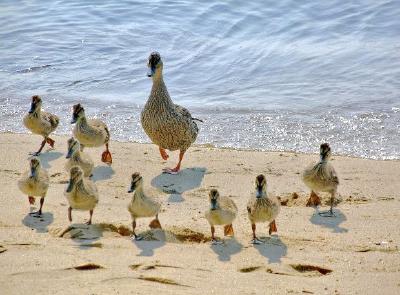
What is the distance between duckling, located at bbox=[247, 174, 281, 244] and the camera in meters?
7.71

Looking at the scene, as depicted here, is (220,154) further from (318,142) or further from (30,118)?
(30,118)

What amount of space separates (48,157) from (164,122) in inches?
59.2

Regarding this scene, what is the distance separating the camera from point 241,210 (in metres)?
8.69

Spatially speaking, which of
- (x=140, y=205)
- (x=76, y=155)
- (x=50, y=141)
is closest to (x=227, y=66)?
(x=50, y=141)

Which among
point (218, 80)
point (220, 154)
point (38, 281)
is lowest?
point (38, 281)

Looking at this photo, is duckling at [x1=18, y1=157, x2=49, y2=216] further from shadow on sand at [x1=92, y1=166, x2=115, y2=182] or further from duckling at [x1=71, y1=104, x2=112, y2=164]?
duckling at [x1=71, y1=104, x2=112, y2=164]

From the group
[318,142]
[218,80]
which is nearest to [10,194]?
[318,142]

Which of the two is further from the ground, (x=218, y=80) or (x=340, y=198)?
(x=218, y=80)

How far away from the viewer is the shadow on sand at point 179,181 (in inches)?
365

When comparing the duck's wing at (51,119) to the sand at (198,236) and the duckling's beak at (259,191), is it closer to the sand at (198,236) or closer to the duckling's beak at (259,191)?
the sand at (198,236)

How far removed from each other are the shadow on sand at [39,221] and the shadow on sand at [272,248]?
77.8 inches

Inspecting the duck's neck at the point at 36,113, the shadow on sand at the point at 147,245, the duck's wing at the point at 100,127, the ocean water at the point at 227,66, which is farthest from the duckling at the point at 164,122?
the shadow on sand at the point at 147,245

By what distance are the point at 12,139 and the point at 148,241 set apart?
423 centimetres

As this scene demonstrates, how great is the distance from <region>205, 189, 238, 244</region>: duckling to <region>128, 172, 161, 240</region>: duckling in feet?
1.73
